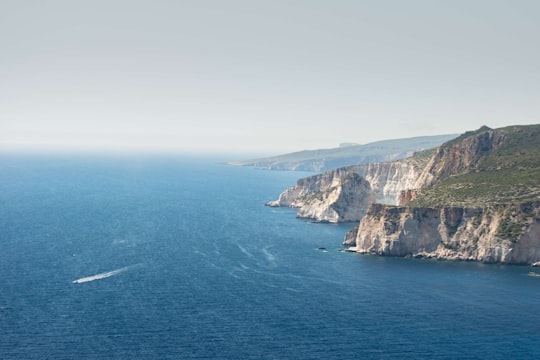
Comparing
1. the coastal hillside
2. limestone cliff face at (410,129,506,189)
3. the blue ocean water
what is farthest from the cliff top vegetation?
the blue ocean water

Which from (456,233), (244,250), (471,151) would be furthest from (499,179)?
(244,250)

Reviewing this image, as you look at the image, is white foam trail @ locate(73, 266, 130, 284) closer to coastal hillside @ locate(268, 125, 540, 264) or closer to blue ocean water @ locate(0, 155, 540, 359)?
blue ocean water @ locate(0, 155, 540, 359)

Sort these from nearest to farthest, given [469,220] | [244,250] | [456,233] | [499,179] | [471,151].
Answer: [469,220]
[456,233]
[244,250]
[499,179]
[471,151]

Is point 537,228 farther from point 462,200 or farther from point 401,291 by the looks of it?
point 401,291

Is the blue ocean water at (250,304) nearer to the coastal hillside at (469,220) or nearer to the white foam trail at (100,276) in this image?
the white foam trail at (100,276)

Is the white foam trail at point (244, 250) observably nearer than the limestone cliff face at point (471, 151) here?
Yes

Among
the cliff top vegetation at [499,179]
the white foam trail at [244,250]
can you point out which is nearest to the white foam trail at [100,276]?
the white foam trail at [244,250]

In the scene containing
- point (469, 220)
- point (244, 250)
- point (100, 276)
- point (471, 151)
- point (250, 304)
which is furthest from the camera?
point (471, 151)

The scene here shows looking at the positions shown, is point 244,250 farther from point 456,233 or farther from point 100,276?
point 456,233
